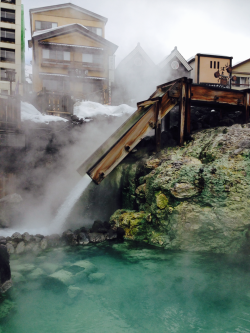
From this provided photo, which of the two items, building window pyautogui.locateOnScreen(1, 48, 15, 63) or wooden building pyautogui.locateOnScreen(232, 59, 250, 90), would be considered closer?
building window pyautogui.locateOnScreen(1, 48, 15, 63)

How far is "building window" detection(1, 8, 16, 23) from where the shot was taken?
18.3 metres

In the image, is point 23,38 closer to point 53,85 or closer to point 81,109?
point 53,85

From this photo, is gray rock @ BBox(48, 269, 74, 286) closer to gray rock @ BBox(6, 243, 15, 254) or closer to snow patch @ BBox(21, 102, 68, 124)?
gray rock @ BBox(6, 243, 15, 254)

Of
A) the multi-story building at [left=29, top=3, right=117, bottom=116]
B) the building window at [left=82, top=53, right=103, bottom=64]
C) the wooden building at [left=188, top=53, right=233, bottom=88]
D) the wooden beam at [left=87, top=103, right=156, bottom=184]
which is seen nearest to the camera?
the wooden beam at [left=87, top=103, right=156, bottom=184]

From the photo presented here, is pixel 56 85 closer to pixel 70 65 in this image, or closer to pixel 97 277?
pixel 70 65

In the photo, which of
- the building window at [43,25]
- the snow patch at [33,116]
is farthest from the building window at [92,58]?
the snow patch at [33,116]

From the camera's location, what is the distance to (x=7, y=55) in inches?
739

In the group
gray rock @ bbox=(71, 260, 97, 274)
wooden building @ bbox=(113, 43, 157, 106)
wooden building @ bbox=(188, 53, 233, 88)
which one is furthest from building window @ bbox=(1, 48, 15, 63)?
gray rock @ bbox=(71, 260, 97, 274)

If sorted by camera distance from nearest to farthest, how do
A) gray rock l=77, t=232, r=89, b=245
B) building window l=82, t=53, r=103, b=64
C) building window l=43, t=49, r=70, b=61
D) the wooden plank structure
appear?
gray rock l=77, t=232, r=89, b=245
the wooden plank structure
building window l=43, t=49, r=70, b=61
building window l=82, t=53, r=103, b=64

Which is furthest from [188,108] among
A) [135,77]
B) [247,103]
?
[135,77]

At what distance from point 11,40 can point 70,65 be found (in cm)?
560

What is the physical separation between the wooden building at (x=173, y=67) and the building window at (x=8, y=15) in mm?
11177

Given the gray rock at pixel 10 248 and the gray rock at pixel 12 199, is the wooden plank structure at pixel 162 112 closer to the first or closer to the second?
the gray rock at pixel 10 248

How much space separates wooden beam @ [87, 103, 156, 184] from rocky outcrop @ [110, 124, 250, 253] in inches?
30.2
